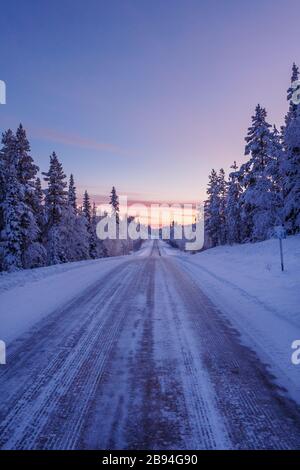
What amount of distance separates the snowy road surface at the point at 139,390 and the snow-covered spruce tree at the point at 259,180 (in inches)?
1068

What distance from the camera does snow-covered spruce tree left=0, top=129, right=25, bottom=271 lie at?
84.6 feet

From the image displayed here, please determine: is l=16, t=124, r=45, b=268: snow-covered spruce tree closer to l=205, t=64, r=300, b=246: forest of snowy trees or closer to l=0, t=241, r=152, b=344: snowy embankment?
l=0, t=241, r=152, b=344: snowy embankment

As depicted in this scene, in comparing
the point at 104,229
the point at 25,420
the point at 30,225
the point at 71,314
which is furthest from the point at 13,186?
the point at 104,229

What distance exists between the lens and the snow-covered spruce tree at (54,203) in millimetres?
34375

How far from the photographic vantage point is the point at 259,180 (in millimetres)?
33656

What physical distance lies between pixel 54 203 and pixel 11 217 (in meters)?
9.79

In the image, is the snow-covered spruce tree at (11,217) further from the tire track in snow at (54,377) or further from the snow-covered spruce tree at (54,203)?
the tire track in snow at (54,377)

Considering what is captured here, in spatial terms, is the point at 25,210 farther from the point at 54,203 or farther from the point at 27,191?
the point at 54,203

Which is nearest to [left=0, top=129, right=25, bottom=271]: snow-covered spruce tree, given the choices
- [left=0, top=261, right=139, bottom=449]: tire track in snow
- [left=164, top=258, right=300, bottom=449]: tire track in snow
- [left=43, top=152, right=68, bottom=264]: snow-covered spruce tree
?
[left=43, top=152, right=68, bottom=264]: snow-covered spruce tree

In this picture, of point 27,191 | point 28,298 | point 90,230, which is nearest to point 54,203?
point 27,191

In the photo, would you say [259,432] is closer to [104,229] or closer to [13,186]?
[13,186]

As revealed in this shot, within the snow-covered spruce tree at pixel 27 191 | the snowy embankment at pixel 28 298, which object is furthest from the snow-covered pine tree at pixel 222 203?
the snowy embankment at pixel 28 298

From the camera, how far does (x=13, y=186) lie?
85.6ft

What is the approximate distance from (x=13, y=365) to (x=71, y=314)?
3.30 meters
